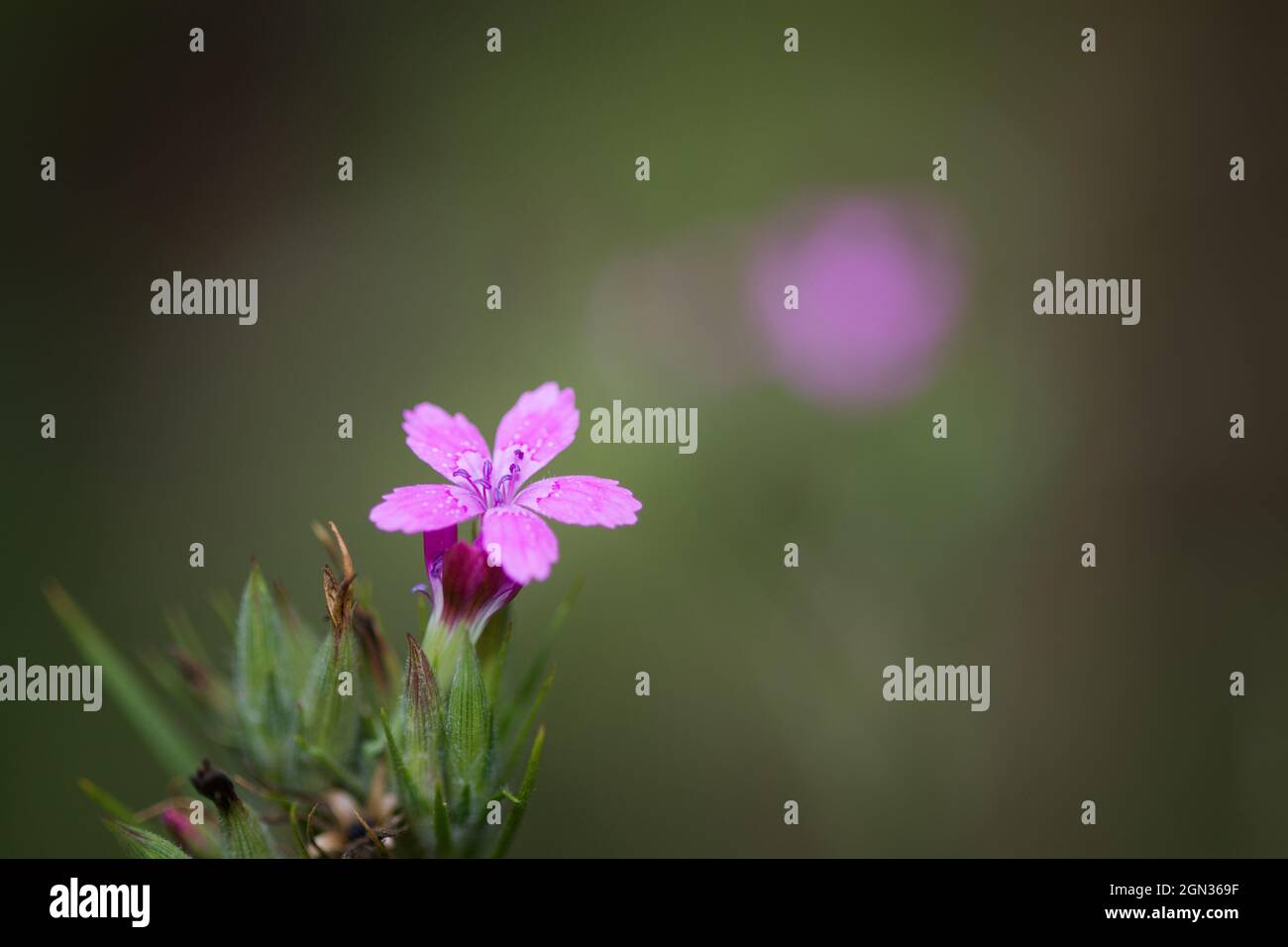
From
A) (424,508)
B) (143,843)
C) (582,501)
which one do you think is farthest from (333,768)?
(582,501)

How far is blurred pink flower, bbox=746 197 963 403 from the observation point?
4.29 metres

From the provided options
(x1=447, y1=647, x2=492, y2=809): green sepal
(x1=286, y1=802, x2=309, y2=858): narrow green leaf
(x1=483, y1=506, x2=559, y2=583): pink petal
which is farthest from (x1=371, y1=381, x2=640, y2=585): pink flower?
(x1=286, y1=802, x2=309, y2=858): narrow green leaf

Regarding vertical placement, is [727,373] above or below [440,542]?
above

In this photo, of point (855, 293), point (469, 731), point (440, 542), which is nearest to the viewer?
point (469, 731)

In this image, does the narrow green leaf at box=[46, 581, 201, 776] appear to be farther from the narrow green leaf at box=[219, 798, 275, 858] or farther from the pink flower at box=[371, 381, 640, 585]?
the pink flower at box=[371, 381, 640, 585]

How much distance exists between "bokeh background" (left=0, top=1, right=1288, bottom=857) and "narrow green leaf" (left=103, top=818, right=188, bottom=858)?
1783 mm

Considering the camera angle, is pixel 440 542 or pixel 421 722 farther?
pixel 440 542

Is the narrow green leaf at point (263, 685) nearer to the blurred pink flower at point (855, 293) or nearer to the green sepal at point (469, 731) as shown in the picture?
the green sepal at point (469, 731)

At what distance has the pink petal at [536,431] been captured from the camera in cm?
200

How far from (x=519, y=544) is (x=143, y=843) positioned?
945mm

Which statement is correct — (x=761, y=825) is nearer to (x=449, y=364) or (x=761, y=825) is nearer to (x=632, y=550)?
(x=632, y=550)

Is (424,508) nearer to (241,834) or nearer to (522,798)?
(522,798)

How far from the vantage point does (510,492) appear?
1999mm

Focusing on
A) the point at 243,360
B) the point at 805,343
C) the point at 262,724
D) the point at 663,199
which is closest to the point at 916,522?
the point at 805,343
